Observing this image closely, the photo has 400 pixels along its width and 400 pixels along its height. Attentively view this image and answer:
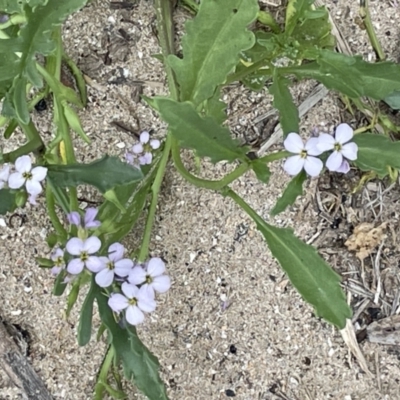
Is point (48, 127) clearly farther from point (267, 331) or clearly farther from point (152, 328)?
point (267, 331)

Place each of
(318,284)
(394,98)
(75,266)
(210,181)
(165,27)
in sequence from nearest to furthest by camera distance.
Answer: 1. (75,266)
2. (318,284)
3. (210,181)
4. (394,98)
5. (165,27)

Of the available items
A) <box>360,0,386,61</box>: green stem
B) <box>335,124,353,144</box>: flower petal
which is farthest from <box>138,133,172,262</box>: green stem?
<box>360,0,386,61</box>: green stem

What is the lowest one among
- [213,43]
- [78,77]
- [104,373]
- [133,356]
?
[104,373]

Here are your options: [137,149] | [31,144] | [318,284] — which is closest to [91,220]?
[31,144]

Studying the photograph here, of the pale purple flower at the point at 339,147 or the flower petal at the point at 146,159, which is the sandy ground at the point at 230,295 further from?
the pale purple flower at the point at 339,147

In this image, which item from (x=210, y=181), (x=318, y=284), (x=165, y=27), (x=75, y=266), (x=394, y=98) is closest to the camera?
(x=75, y=266)

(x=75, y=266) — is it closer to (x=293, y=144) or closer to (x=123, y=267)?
(x=123, y=267)

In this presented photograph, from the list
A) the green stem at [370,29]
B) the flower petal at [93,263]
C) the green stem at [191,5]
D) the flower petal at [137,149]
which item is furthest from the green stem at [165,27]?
the flower petal at [93,263]
